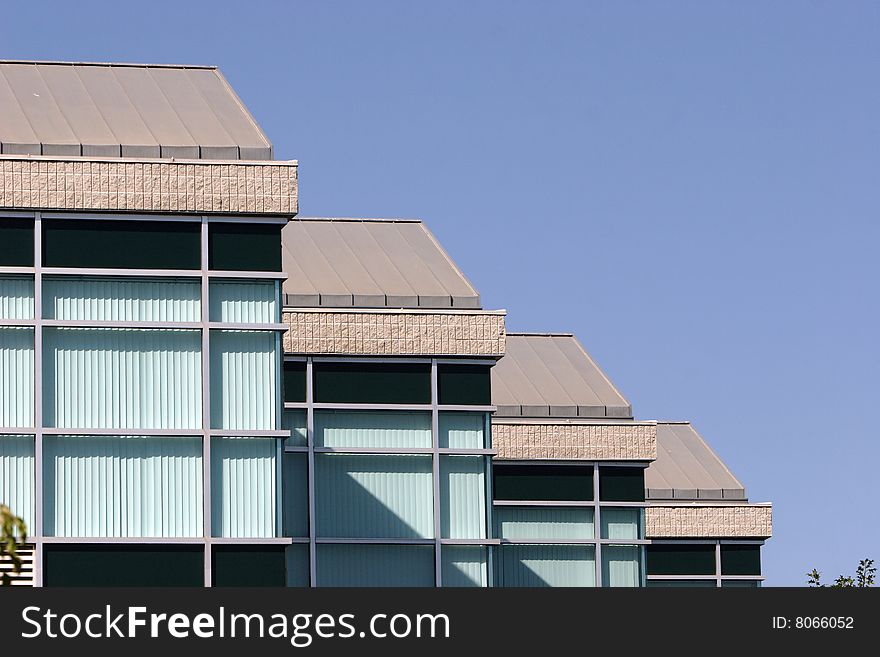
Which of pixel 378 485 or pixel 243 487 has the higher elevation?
pixel 378 485

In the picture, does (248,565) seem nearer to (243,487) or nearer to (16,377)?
(243,487)

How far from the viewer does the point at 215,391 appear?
3186cm

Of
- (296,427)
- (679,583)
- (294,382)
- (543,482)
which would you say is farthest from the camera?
(679,583)

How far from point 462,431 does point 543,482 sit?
715cm

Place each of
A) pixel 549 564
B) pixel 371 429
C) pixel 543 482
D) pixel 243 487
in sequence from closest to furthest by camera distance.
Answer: pixel 243 487 < pixel 371 429 < pixel 549 564 < pixel 543 482

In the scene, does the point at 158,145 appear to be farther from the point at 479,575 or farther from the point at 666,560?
the point at 666,560

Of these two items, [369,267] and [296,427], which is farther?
[369,267]

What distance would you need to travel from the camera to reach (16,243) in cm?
3166

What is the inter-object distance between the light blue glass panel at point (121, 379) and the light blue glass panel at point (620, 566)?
1608cm

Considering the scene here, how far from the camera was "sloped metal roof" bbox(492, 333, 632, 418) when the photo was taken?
155ft

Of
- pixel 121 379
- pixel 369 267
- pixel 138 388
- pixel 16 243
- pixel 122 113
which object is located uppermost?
pixel 122 113

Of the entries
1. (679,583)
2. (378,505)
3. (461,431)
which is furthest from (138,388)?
(679,583)

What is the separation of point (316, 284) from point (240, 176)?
27.4ft

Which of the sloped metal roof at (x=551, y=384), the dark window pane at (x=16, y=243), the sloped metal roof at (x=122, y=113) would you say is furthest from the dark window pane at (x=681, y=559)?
the dark window pane at (x=16, y=243)
